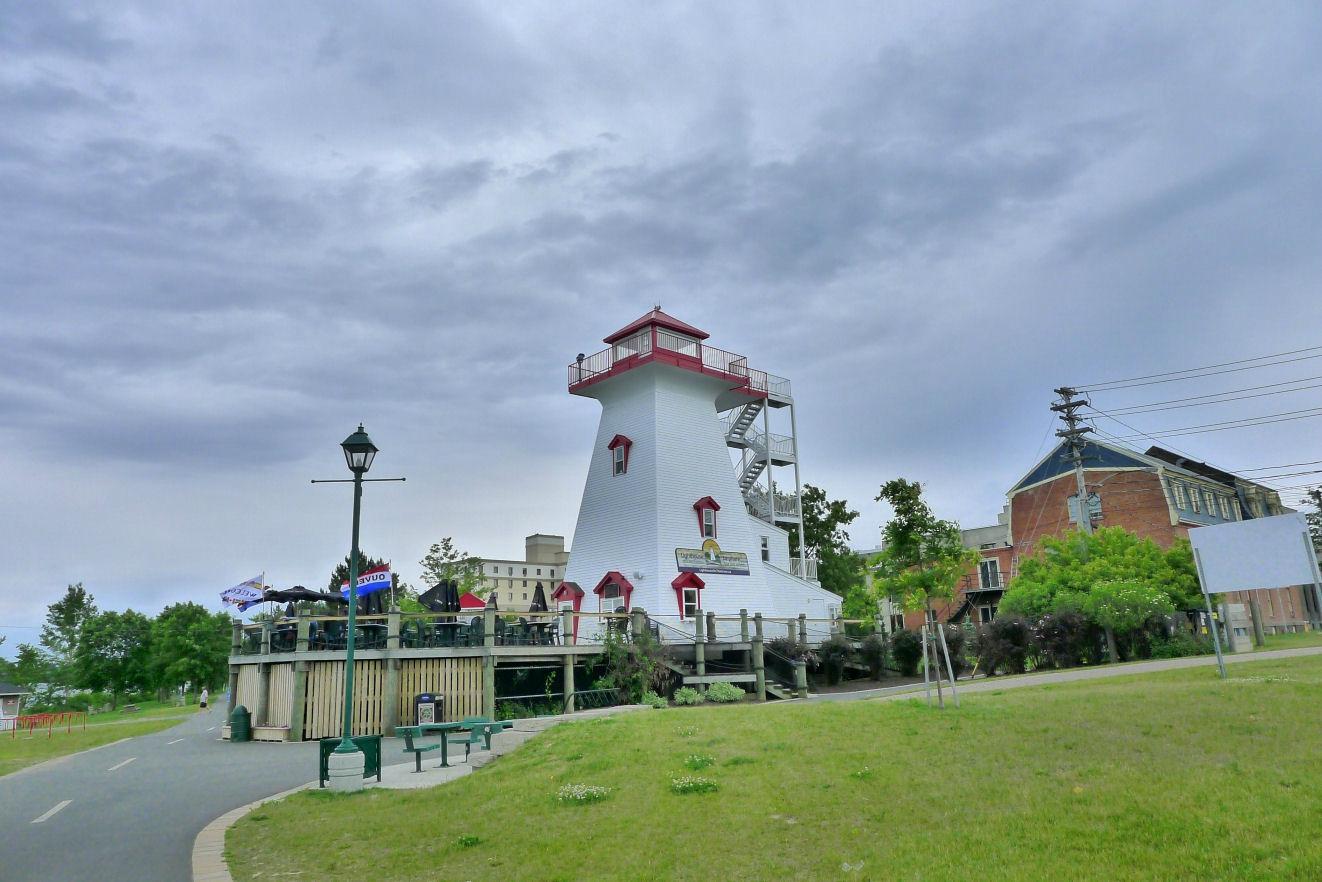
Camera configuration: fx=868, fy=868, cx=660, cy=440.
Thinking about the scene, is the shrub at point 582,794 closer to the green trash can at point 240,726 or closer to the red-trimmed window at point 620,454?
the green trash can at point 240,726

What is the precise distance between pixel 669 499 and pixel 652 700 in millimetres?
11653

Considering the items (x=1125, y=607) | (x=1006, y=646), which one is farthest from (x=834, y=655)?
(x=1125, y=607)

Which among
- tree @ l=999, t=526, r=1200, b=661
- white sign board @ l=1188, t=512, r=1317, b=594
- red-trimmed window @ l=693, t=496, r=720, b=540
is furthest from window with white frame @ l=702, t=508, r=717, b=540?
white sign board @ l=1188, t=512, r=1317, b=594

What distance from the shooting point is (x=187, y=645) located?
6669cm

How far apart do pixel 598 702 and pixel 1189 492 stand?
39938mm

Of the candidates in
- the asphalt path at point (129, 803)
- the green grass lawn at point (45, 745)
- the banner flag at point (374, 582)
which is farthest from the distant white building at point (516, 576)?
the asphalt path at point (129, 803)

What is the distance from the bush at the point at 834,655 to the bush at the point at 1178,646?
407 inches

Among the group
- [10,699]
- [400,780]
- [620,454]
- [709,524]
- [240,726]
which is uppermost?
[620,454]

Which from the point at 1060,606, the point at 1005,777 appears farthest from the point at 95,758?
the point at 1060,606

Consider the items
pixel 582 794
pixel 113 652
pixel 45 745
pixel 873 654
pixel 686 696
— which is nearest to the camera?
pixel 582 794

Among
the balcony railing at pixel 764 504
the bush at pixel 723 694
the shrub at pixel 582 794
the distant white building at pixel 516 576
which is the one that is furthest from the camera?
the distant white building at pixel 516 576

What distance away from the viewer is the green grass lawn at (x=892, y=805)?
6.87m

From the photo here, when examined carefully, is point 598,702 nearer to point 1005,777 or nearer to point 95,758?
point 95,758

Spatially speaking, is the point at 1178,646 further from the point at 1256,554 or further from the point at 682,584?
the point at 682,584
